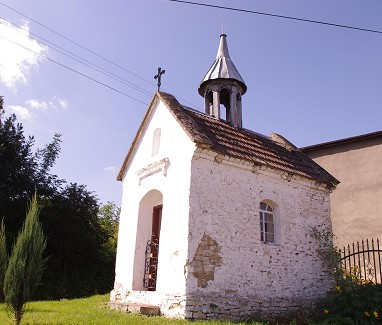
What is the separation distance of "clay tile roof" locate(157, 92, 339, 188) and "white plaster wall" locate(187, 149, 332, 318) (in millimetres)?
395

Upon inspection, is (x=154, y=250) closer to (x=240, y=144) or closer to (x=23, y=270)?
(x=240, y=144)

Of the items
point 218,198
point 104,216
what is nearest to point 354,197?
point 218,198

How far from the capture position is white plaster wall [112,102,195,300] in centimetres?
941

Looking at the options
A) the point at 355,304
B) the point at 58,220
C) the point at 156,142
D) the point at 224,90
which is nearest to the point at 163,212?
the point at 156,142

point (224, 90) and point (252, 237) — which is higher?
point (224, 90)

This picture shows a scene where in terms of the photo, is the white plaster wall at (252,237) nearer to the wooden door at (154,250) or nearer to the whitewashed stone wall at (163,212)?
the whitewashed stone wall at (163,212)

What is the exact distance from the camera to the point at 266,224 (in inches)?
449

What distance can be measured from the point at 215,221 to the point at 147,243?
2939 millimetres

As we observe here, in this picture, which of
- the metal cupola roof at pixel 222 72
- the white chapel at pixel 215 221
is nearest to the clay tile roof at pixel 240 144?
the white chapel at pixel 215 221

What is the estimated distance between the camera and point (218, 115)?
44.1 ft

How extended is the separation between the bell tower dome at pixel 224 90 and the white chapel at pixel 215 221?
0.14 m

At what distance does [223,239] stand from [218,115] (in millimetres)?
5209

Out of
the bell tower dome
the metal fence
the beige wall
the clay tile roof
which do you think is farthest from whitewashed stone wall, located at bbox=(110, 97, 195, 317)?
the beige wall

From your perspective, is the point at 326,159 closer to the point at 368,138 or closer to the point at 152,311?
the point at 368,138
